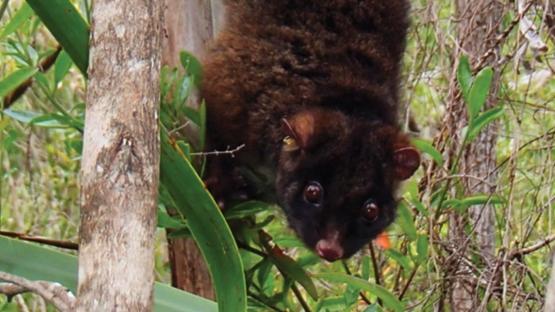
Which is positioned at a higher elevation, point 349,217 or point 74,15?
point 74,15

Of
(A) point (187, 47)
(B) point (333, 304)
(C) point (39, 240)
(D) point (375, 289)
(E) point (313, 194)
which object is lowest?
(B) point (333, 304)

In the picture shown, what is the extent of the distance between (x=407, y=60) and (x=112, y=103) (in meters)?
2.73

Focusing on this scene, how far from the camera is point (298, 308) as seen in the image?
121 inches

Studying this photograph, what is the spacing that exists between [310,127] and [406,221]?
39 centimetres

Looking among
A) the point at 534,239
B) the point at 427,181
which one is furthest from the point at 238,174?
the point at 534,239

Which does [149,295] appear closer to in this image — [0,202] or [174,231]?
[174,231]

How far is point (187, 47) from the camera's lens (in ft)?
10.0

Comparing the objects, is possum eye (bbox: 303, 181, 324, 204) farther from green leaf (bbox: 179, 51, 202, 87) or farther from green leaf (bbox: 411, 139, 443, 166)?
green leaf (bbox: 179, 51, 202, 87)

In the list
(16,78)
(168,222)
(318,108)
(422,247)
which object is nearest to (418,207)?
(422,247)

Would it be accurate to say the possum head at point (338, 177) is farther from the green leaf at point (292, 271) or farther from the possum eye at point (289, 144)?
the green leaf at point (292, 271)

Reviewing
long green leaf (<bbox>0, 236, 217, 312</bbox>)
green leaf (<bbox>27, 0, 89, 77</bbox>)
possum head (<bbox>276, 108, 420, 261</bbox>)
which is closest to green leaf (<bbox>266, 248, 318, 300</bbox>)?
possum head (<bbox>276, 108, 420, 261</bbox>)

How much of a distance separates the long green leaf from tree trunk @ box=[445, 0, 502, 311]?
1026 millimetres

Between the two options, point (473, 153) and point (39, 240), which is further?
point (473, 153)

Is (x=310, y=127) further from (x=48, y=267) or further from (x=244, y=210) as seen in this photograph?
(x=48, y=267)
